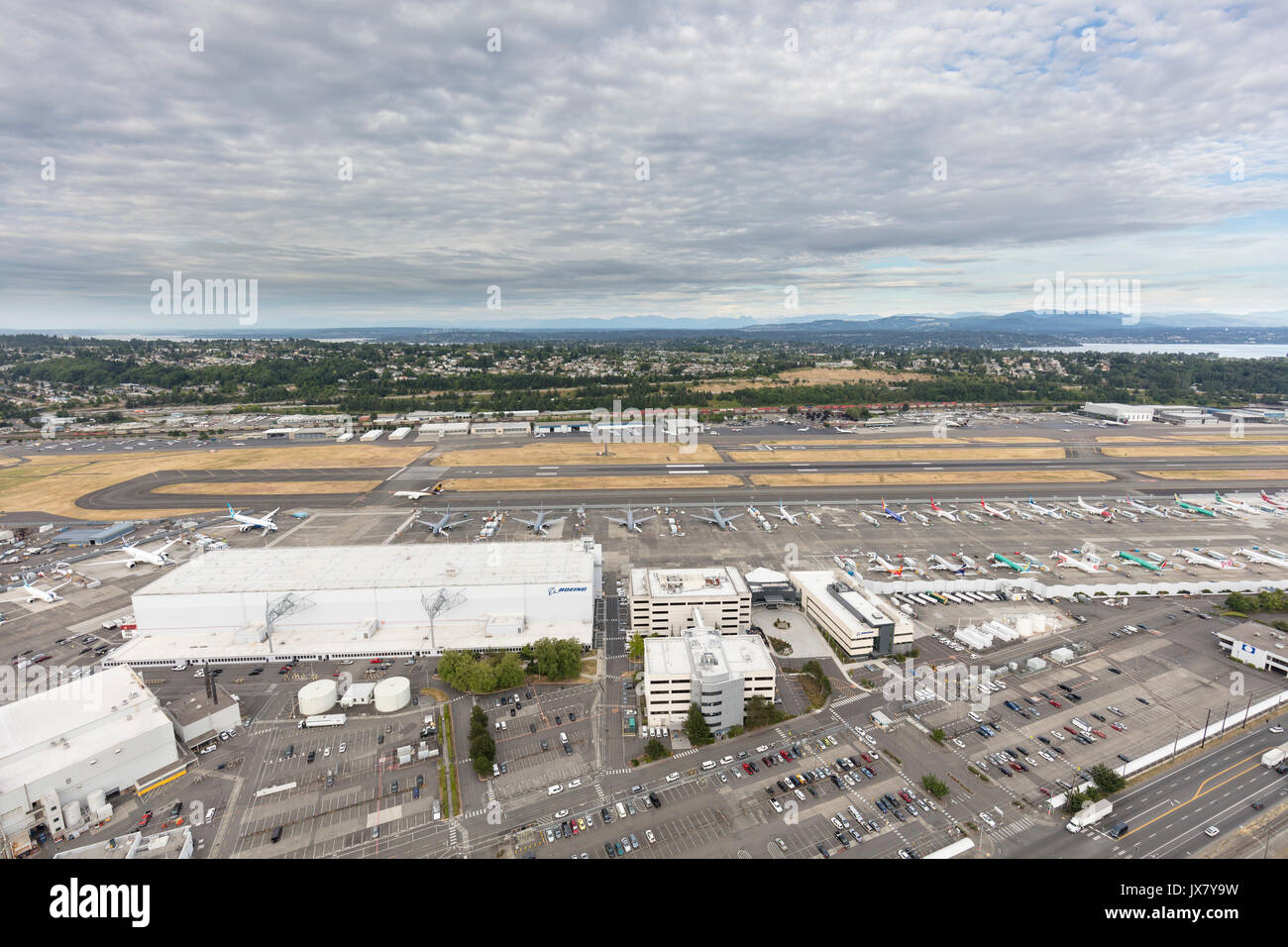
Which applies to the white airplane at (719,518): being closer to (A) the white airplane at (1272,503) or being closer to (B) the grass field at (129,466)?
(B) the grass field at (129,466)

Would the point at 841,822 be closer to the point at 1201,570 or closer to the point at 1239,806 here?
the point at 1239,806

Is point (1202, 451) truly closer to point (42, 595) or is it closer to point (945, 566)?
point (945, 566)

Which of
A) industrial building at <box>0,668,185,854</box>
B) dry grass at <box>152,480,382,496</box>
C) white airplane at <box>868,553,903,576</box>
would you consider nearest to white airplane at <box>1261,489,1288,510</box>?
white airplane at <box>868,553,903,576</box>

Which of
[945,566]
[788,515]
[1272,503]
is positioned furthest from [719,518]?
[1272,503]

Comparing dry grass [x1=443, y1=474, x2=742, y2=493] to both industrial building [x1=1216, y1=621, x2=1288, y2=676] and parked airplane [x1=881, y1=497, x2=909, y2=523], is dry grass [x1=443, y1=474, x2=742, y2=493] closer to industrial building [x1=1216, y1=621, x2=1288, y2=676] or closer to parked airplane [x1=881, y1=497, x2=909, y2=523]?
parked airplane [x1=881, y1=497, x2=909, y2=523]

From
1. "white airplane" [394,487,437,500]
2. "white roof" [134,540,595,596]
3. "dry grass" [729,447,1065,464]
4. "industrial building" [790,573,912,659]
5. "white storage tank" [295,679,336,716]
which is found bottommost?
"white storage tank" [295,679,336,716]
